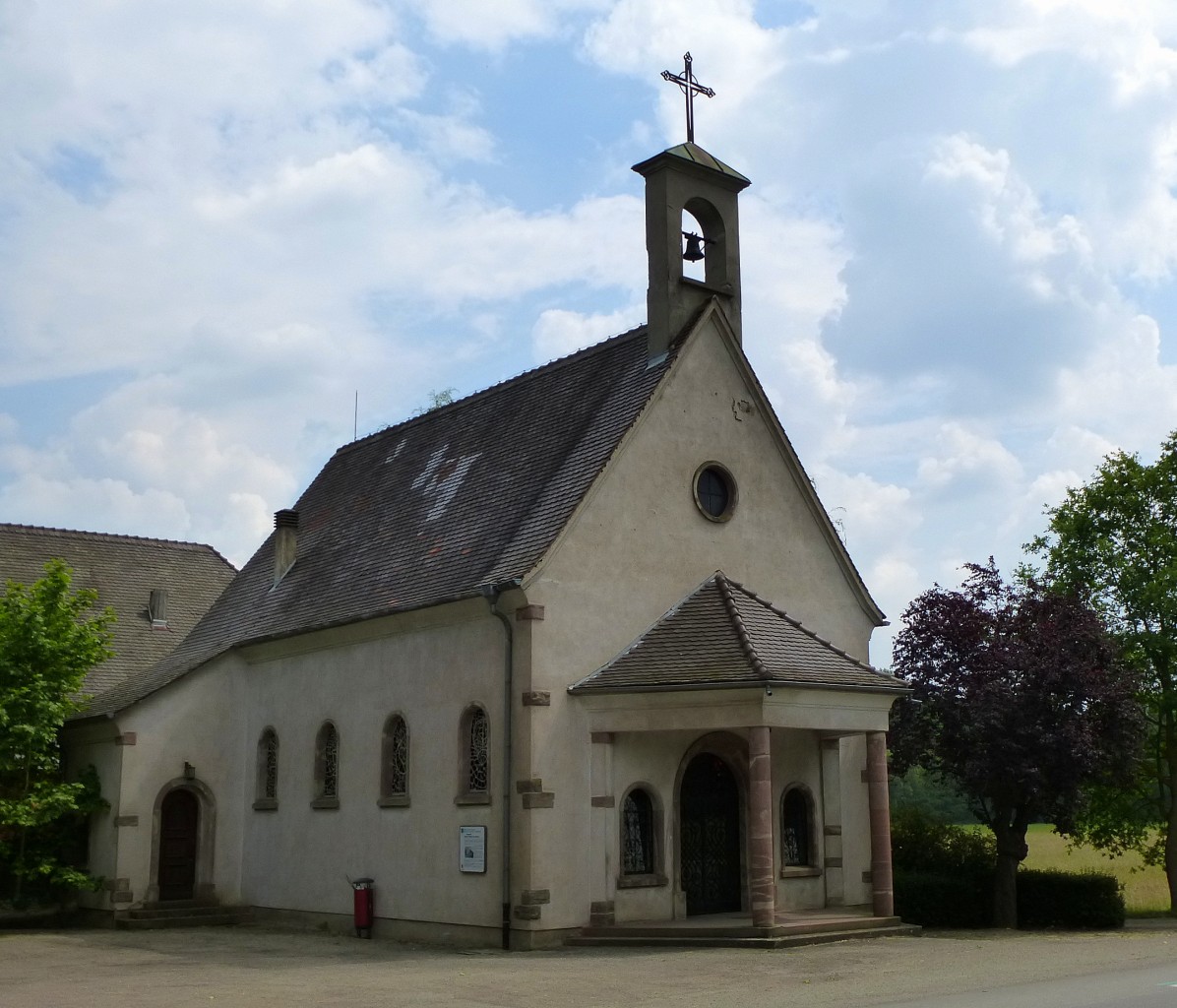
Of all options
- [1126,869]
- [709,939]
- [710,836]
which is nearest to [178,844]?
[710,836]

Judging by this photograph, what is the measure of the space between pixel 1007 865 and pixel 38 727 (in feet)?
61.6

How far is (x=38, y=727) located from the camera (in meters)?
26.3

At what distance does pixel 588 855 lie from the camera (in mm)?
→ 20703

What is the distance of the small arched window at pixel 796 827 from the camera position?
23141 millimetres

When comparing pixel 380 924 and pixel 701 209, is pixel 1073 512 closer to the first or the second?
pixel 701 209

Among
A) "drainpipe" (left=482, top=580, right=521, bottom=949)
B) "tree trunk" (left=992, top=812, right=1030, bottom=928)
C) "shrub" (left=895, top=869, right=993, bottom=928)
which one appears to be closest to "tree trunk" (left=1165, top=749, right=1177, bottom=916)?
"tree trunk" (left=992, top=812, right=1030, bottom=928)

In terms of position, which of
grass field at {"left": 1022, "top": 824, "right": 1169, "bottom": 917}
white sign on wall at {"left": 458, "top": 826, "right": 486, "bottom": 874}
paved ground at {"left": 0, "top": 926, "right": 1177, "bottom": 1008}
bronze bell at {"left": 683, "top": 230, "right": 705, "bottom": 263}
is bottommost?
A: grass field at {"left": 1022, "top": 824, "right": 1169, "bottom": 917}

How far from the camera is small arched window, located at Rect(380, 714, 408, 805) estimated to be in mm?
23625

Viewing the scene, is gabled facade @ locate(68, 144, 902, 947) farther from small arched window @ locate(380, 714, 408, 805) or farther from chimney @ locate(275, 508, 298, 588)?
chimney @ locate(275, 508, 298, 588)

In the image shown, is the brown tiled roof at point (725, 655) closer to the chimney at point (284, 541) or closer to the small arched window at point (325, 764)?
the small arched window at point (325, 764)

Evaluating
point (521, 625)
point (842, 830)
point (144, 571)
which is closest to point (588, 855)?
point (521, 625)

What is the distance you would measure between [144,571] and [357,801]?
1595cm

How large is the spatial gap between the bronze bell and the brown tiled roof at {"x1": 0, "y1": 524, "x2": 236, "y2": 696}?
1796 centimetres

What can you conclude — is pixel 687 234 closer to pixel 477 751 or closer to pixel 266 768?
pixel 477 751
